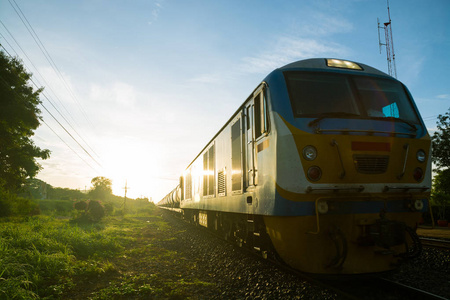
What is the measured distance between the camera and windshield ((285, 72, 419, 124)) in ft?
14.9

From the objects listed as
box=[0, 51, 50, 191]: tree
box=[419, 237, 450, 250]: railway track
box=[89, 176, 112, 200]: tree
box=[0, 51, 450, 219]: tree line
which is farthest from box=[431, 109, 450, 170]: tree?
box=[89, 176, 112, 200]: tree

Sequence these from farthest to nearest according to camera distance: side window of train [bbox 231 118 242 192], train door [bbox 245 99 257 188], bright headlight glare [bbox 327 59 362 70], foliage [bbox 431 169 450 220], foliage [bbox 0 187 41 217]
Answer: foliage [bbox 0 187 41 217], foliage [bbox 431 169 450 220], side window of train [bbox 231 118 242 192], train door [bbox 245 99 257 188], bright headlight glare [bbox 327 59 362 70]

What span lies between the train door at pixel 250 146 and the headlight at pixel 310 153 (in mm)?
1331

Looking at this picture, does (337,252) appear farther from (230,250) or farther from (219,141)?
(219,141)

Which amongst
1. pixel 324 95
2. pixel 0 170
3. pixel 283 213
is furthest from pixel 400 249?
pixel 0 170

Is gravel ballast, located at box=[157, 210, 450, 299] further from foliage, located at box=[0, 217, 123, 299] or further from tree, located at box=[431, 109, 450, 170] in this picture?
tree, located at box=[431, 109, 450, 170]

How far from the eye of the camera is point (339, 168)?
13.4 ft

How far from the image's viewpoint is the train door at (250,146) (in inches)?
211

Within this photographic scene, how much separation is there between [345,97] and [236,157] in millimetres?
2740

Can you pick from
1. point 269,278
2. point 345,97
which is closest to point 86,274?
point 269,278

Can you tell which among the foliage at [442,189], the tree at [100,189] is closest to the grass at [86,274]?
the foliage at [442,189]

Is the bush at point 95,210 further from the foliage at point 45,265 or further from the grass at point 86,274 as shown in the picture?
the grass at point 86,274

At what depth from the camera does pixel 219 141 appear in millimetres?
8898

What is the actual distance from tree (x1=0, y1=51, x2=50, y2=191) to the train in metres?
23.8
